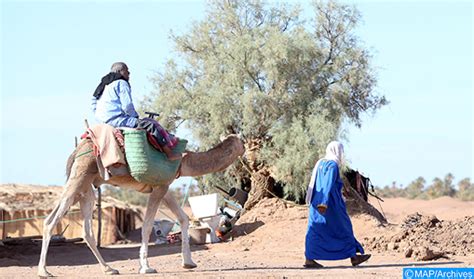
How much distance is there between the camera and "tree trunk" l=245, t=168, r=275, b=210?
21.5m

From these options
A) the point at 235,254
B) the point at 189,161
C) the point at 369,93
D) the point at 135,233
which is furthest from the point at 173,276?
the point at 135,233

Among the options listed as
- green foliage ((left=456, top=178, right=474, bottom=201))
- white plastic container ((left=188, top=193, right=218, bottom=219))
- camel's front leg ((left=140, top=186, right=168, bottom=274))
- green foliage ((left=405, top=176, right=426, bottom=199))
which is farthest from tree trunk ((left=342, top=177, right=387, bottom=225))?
green foliage ((left=405, top=176, right=426, bottom=199))

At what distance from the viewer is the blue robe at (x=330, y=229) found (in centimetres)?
1342

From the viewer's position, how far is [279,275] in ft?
37.5

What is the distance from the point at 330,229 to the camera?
13.5 m

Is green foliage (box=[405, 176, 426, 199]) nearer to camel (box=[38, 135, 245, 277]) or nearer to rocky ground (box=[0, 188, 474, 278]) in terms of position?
rocky ground (box=[0, 188, 474, 278])

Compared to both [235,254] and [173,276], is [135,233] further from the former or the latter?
[173,276]

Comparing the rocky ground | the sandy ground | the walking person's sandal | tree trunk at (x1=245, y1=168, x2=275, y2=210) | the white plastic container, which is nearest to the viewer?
the sandy ground

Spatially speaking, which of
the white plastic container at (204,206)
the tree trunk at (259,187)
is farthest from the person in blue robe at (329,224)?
the tree trunk at (259,187)

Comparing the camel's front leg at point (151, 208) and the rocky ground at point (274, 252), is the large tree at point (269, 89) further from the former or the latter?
the camel's front leg at point (151, 208)

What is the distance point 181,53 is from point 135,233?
887 cm

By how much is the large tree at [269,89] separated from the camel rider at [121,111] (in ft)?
28.4

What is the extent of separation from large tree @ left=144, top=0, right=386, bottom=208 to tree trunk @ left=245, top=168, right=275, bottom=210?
2 centimetres

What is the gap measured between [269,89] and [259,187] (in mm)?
2197
